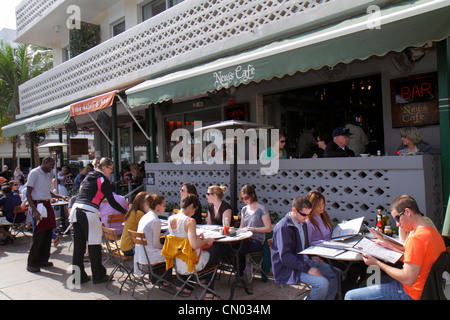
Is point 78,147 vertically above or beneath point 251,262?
above


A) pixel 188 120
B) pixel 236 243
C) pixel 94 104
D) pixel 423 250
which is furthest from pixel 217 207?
pixel 188 120

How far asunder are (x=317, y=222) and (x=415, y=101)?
3.97 m

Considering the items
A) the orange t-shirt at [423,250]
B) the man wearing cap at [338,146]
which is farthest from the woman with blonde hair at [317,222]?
the man wearing cap at [338,146]

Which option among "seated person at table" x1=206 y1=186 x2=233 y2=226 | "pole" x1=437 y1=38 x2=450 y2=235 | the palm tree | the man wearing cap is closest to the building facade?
"pole" x1=437 y1=38 x2=450 y2=235

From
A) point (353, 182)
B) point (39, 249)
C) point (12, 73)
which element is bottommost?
point (39, 249)

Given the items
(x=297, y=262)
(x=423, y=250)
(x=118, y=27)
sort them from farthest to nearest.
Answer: (x=118, y=27) < (x=297, y=262) < (x=423, y=250)

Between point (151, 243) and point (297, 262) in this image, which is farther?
point (151, 243)

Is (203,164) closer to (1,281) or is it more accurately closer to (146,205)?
(146,205)

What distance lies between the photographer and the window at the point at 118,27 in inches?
508

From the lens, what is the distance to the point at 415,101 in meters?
6.68

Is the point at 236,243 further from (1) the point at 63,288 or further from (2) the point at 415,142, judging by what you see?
Result: (2) the point at 415,142

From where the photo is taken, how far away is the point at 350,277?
3.96m
